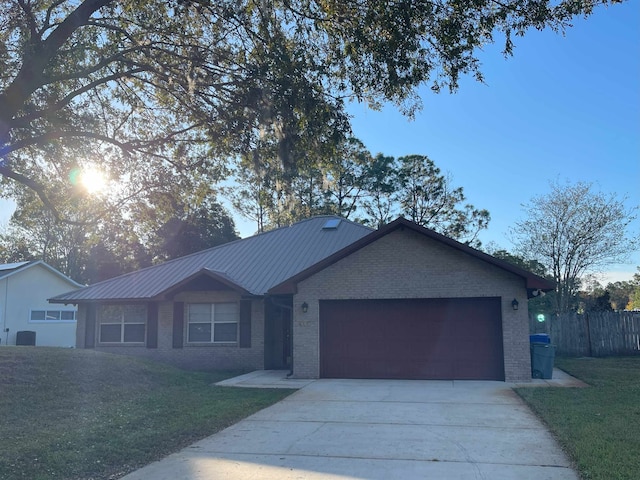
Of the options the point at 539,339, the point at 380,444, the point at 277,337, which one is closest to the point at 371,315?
the point at 277,337

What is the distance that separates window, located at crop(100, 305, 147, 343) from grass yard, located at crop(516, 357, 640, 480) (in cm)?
1354

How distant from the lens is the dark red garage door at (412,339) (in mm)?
16078

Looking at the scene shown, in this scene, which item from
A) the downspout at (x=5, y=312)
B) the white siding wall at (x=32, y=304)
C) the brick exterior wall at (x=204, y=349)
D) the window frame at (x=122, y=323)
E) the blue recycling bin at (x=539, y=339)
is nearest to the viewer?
the blue recycling bin at (x=539, y=339)

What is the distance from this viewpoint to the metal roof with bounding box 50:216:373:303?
2038 centimetres

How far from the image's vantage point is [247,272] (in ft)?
68.7

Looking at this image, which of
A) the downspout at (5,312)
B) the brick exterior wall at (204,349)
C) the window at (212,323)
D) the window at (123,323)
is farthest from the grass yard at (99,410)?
the downspout at (5,312)

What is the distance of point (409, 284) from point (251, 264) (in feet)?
24.1

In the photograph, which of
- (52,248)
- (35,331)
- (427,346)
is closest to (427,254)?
(427,346)

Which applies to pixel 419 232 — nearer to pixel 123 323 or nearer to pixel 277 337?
pixel 277 337

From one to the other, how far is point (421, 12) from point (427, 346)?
33.4ft

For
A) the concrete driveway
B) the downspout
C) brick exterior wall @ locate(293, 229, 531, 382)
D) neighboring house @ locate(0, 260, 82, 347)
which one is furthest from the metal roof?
neighboring house @ locate(0, 260, 82, 347)

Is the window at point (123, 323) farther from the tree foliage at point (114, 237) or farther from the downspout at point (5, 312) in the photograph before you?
the downspout at point (5, 312)

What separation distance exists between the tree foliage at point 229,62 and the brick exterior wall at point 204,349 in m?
7.81

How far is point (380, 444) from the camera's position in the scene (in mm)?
8258
